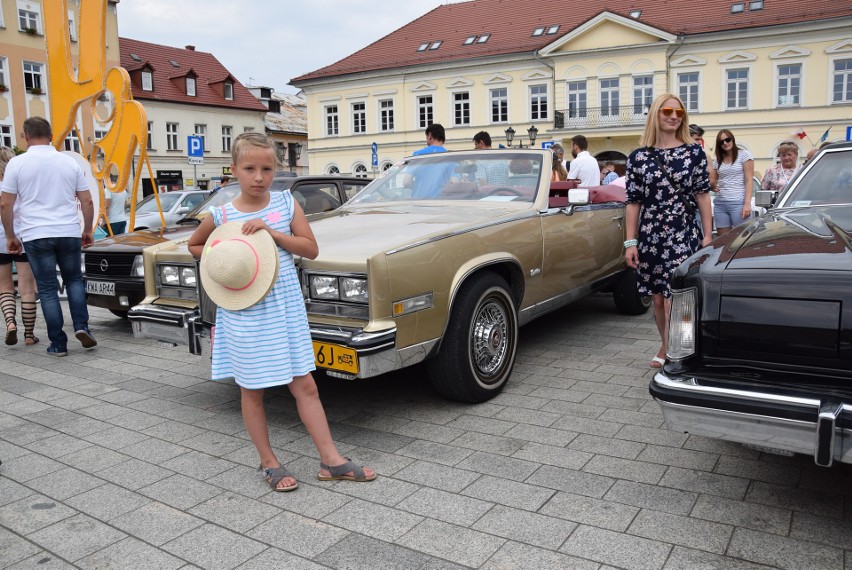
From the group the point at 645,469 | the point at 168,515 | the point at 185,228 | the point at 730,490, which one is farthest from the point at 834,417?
the point at 185,228

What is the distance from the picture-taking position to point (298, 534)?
2.88m

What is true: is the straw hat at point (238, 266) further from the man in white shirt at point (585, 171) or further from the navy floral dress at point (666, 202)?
the man in white shirt at point (585, 171)

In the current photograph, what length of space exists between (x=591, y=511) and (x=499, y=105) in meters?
38.7

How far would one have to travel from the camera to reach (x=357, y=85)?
43.5 m

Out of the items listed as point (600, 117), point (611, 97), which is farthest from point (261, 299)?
point (611, 97)

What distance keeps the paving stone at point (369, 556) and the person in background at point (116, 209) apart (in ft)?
27.4

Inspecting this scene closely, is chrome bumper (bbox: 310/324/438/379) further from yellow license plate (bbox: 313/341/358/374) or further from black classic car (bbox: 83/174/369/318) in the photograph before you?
black classic car (bbox: 83/174/369/318)

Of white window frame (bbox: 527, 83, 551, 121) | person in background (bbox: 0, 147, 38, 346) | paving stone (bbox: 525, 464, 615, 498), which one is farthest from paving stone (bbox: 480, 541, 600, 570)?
white window frame (bbox: 527, 83, 551, 121)

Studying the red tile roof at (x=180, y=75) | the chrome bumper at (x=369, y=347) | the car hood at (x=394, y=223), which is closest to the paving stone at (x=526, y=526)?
the chrome bumper at (x=369, y=347)

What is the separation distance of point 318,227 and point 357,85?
134 feet

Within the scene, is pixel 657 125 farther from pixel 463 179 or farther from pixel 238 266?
pixel 238 266

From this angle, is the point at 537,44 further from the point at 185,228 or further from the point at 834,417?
the point at 834,417

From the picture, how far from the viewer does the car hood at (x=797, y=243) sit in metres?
2.68

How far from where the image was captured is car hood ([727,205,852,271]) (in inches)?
106
